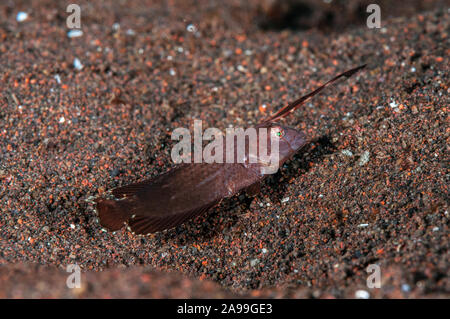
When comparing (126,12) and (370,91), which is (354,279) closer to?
(370,91)

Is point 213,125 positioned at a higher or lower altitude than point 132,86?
lower

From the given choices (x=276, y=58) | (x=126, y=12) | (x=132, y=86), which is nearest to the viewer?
(x=132, y=86)

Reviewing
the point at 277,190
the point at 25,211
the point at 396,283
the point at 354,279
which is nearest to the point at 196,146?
the point at 277,190

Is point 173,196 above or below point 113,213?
above
